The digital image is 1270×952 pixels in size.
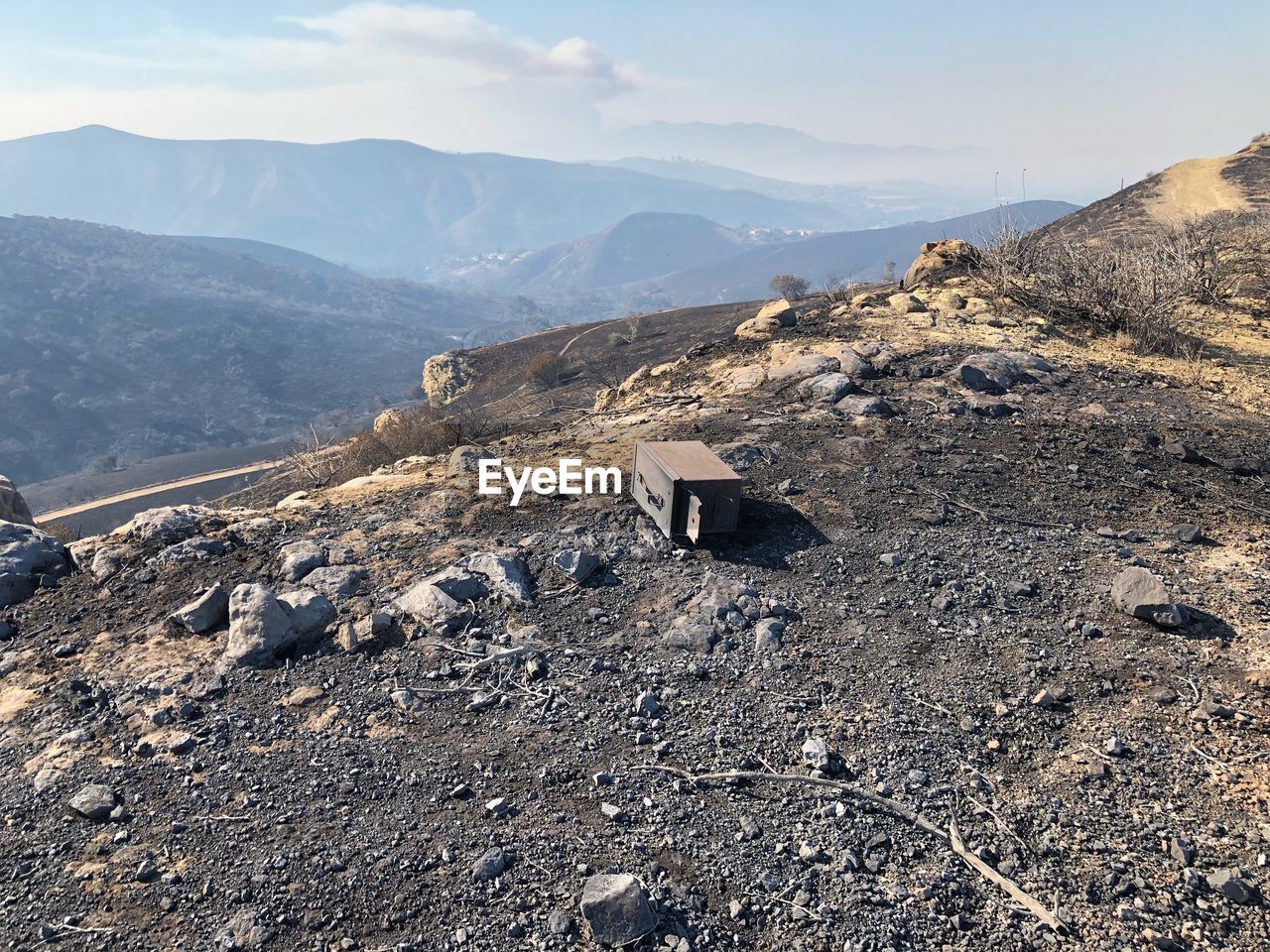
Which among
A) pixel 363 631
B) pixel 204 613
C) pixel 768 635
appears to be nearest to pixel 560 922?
pixel 768 635

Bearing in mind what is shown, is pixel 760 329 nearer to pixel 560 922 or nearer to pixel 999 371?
pixel 999 371

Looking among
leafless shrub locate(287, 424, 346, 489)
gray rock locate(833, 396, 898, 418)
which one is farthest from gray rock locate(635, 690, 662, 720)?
leafless shrub locate(287, 424, 346, 489)

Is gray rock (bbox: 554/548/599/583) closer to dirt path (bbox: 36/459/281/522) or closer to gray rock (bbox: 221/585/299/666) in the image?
gray rock (bbox: 221/585/299/666)

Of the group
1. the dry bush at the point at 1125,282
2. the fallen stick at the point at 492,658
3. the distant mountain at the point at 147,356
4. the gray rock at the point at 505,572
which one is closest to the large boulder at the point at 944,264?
the dry bush at the point at 1125,282

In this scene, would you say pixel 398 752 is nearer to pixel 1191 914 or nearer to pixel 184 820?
pixel 184 820

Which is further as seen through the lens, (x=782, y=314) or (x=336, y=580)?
(x=782, y=314)
